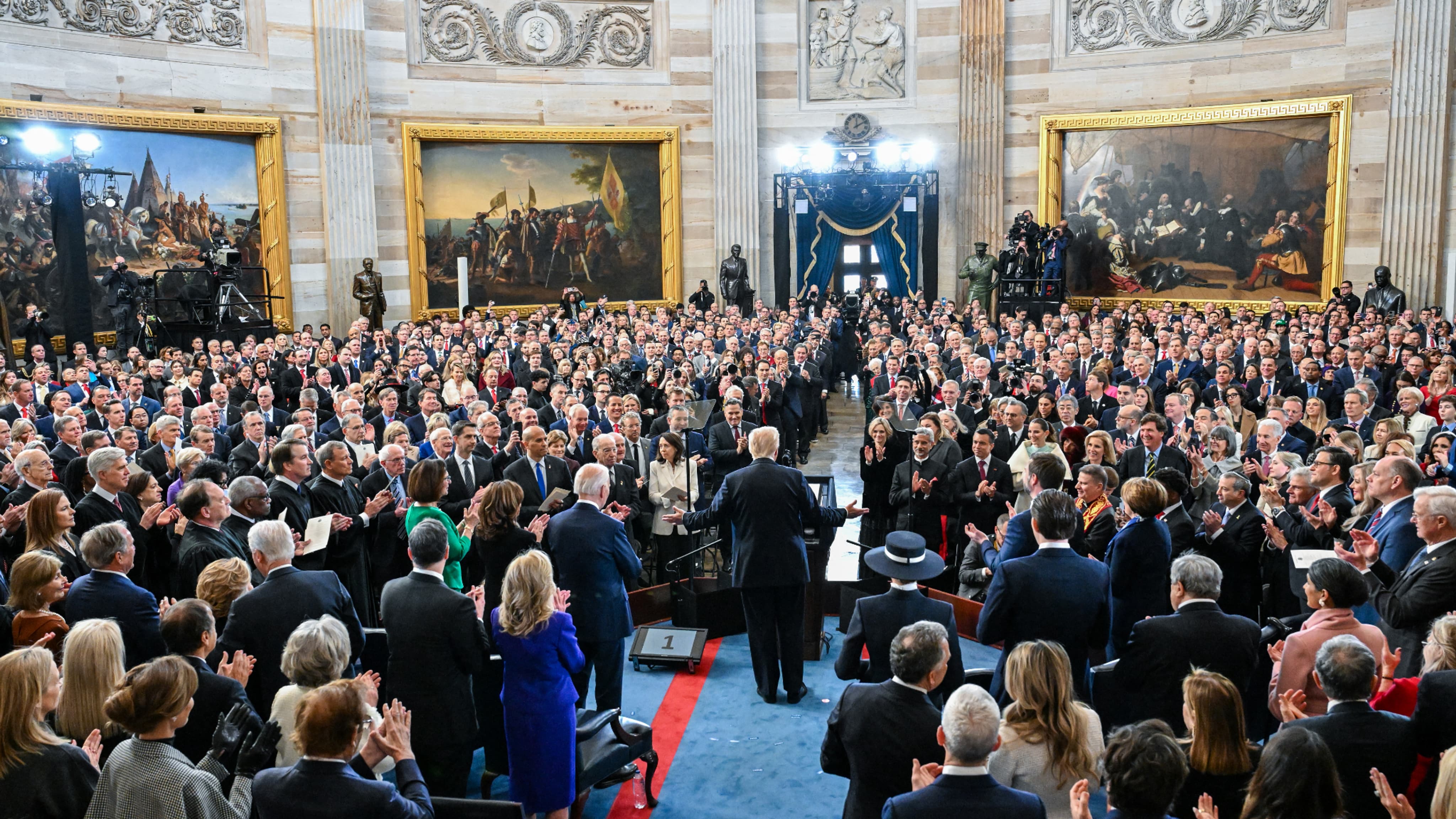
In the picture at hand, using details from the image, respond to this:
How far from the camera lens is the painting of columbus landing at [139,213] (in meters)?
19.1

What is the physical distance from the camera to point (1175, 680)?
16.7ft

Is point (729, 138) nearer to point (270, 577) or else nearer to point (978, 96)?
point (978, 96)

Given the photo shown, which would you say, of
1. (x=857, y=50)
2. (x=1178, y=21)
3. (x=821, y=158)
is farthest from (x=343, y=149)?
(x=1178, y=21)

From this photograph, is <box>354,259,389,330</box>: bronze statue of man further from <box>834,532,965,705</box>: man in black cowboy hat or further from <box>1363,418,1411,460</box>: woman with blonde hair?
<box>834,532,965,705</box>: man in black cowboy hat

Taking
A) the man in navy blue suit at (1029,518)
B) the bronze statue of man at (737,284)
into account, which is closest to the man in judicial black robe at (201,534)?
the man in navy blue suit at (1029,518)

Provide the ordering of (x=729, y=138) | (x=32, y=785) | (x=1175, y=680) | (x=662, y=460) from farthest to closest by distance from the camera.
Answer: (x=729, y=138) → (x=662, y=460) → (x=1175, y=680) → (x=32, y=785)

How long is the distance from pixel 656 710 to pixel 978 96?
20.9 meters

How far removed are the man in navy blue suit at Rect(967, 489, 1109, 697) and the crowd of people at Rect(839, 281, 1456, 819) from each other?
1 cm

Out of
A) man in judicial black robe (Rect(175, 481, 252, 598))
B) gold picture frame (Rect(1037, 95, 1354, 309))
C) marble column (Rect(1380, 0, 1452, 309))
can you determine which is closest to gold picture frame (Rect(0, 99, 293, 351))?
man in judicial black robe (Rect(175, 481, 252, 598))

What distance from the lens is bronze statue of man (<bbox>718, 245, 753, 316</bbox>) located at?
25.2 metres

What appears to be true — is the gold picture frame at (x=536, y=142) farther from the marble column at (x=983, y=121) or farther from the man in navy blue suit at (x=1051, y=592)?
the man in navy blue suit at (x=1051, y=592)

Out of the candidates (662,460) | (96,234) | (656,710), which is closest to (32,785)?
(656,710)

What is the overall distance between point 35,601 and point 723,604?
509cm

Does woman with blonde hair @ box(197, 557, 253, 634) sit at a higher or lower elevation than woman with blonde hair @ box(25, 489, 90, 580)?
lower
